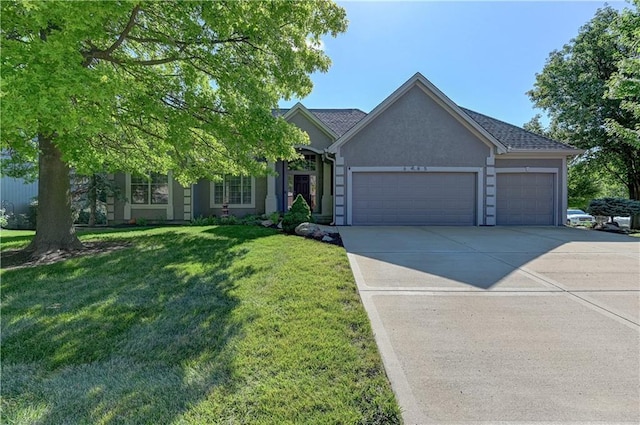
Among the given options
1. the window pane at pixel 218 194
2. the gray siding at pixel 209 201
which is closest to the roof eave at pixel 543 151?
the gray siding at pixel 209 201

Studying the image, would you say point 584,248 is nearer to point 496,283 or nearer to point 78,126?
point 496,283

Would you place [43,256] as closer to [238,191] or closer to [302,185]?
[238,191]

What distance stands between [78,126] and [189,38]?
263cm

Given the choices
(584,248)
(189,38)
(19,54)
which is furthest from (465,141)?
(19,54)

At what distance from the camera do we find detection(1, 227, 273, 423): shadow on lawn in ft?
8.25

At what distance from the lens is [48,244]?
7566mm

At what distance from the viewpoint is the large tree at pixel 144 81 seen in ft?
15.2

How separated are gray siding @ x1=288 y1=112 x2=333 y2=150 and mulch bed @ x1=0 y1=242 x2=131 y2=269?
9.58 m

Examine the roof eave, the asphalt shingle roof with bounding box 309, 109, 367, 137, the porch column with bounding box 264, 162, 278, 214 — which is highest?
the asphalt shingle roof with bounding box 309, 109, 367, 137

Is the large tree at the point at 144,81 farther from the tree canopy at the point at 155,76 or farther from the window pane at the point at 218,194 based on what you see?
the window pane at the point at 218,194

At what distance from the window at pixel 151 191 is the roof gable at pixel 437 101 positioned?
346 inches

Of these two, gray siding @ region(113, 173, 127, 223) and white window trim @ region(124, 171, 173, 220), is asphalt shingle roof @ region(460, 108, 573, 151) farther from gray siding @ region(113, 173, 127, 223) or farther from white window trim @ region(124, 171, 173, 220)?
gray siding @ region(113, 173, 127, 223)

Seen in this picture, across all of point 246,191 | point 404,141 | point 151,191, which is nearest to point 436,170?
point 404,141

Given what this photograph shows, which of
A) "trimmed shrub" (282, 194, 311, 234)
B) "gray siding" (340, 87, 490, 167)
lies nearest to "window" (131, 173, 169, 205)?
"trimmed shrub" (282, 194, 311, 234)
